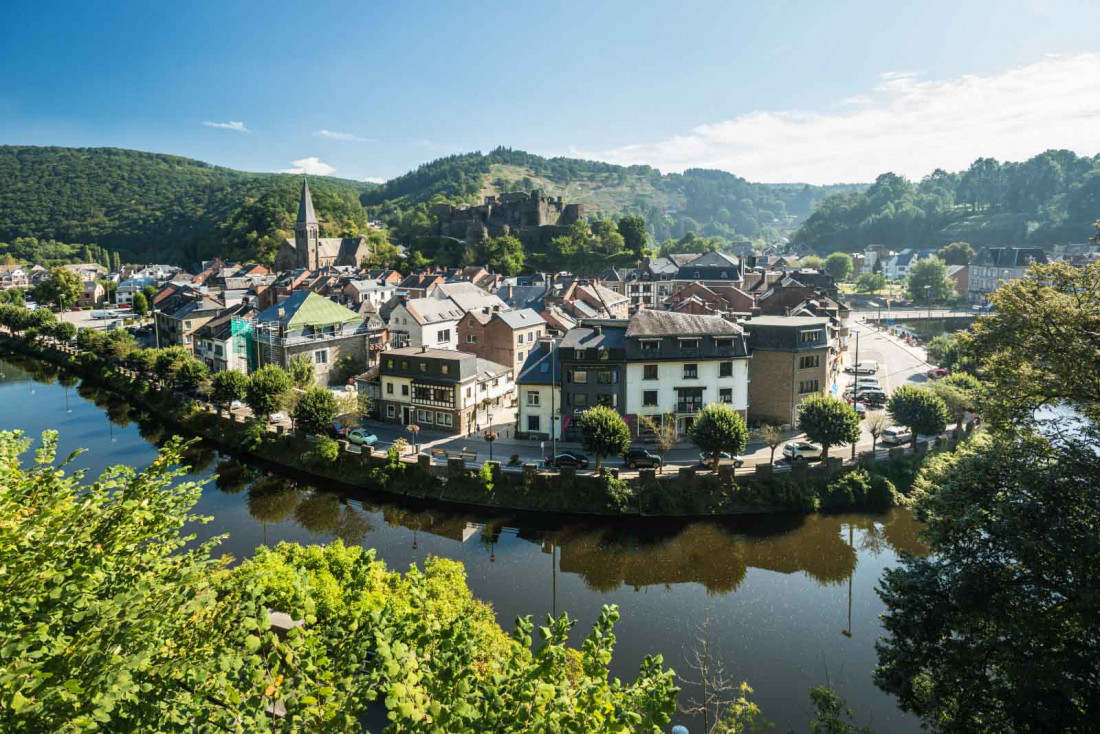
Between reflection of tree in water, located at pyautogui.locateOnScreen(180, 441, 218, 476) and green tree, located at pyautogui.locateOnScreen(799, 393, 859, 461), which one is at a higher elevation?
green tree, located at pyautogui.locateOnScreen(799, 393, 859, 461)

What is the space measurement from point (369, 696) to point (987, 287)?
10940 cm

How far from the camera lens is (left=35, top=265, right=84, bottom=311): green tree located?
298ft

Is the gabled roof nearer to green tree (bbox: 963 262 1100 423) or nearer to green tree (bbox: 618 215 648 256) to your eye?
green tree (bbox: 963 262 1100 423)

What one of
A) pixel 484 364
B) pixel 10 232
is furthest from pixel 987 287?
pixel 10 232

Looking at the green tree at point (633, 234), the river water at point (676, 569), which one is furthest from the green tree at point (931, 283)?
the river water at point (676, 569)

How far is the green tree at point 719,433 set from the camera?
87.1 feet

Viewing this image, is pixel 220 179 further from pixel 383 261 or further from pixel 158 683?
pixel 158 683

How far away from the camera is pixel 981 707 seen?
1088 cm

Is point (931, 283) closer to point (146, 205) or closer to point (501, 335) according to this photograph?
point (501, 335)


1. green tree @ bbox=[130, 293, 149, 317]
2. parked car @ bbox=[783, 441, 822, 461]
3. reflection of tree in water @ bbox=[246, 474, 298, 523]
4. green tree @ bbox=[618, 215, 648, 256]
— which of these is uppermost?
green tree @ bbox=[618, 215, 648, 256]

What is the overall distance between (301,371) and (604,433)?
2197 centimetres

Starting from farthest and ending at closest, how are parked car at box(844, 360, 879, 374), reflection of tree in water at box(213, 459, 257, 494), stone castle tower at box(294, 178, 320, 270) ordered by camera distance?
stone castle tower at box(294, 178, 320, 270) → parked car at box(844, 360, 879, 374) → reflection of tree in water at box(213, 459, 257, 494)

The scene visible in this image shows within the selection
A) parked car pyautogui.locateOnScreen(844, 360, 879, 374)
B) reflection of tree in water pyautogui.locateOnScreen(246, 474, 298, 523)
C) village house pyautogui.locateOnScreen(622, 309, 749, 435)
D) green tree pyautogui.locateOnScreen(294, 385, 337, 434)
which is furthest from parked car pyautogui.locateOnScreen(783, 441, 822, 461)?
reflection of tree in water pyautogui.locateOnScreen(246, 474, 298, 523)

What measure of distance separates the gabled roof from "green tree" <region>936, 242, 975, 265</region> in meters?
105
